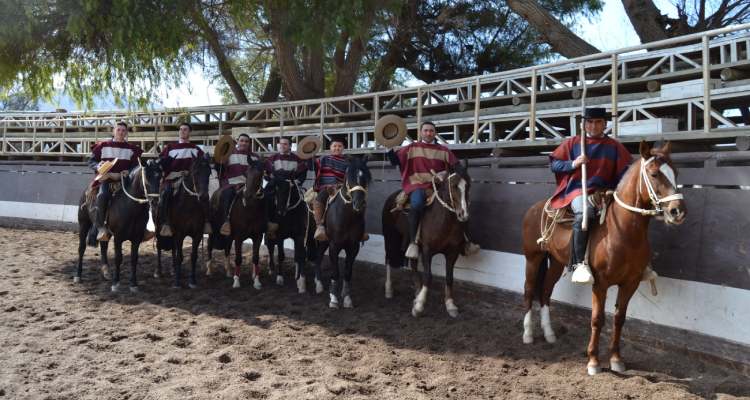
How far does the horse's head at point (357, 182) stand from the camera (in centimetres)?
752

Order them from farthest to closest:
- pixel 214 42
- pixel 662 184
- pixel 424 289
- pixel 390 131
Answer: pixel 214 42, pixel 390 131, pixel 424 289, pixel 662 184

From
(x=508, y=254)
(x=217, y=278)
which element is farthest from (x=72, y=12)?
(x=508, y=254)

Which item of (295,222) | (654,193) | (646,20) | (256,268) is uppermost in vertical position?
(646,20)

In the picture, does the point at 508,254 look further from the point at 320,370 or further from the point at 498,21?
the point at 498,21

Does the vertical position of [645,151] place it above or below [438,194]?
above

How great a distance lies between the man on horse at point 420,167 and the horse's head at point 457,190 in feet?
0.80

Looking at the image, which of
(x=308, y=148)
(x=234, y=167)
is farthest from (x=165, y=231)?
(x=308, y=148)

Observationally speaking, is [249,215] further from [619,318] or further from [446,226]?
[619,318]

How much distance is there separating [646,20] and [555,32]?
2178 mm

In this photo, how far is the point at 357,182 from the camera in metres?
7.61

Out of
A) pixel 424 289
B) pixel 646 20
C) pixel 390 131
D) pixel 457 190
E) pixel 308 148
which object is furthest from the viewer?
pixel 646 20

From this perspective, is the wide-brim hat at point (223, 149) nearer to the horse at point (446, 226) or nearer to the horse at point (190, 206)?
the horse at point (190, 206)

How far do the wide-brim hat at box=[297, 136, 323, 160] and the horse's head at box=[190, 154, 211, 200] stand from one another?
5.22ft

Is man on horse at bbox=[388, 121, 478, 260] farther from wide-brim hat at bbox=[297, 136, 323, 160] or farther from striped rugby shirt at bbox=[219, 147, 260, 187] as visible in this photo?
striped rugby shirt at bbox=[219, 147, 260, 187]
